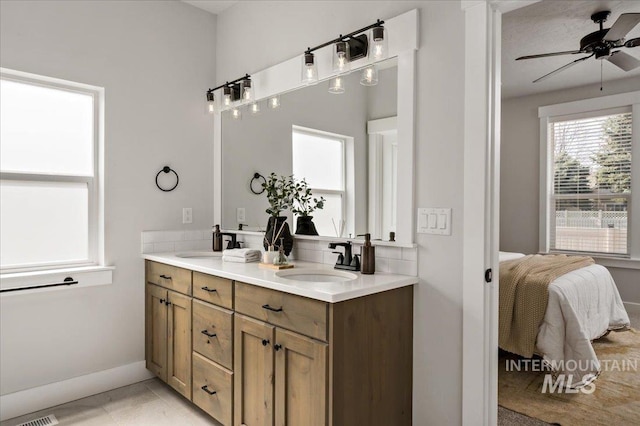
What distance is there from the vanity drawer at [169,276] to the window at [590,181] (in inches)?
191

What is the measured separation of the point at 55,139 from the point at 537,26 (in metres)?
3.85

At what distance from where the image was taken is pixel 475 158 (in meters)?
Answer: 1.76

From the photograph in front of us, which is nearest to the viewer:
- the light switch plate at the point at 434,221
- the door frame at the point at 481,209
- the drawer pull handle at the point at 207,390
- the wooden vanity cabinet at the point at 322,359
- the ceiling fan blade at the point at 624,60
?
the wooden vanity cabinet at the point at 322,359

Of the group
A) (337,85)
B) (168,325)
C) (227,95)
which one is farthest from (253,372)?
(227,95)

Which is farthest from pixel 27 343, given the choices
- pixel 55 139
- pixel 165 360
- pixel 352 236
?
pixel 352 236

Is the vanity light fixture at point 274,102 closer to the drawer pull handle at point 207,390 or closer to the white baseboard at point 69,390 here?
the drawer pull handle at point 207,390

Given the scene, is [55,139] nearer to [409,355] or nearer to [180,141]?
[180,141]

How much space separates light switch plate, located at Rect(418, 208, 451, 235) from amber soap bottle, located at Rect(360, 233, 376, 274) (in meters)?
0.25

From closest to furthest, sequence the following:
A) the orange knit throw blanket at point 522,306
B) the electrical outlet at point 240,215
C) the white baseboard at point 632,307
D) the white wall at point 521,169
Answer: the orange knit throw blanket at point 522,306 → the electrical outlet at point 240,215 → the white baseboard at point 632,307 → the white wall at point 521,169

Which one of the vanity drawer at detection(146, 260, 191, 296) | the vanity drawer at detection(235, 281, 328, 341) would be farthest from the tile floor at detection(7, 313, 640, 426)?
the vanity drawer at detection(235, 281, 328, 341)

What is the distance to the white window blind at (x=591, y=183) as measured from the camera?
15.9 feet

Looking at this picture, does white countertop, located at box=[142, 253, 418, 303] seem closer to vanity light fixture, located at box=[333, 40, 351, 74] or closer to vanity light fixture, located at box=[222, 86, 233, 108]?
vanity light fixture, located at box=[333, 40, 351, 74]

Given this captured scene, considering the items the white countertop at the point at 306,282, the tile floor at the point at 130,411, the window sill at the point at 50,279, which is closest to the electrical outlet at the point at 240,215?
the white countertop at the point at 306,282

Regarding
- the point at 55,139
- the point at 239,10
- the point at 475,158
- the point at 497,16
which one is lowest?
the point at 475,158
